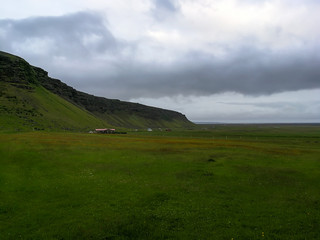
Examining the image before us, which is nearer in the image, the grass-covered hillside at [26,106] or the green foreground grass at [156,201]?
the green foreground grass at [156,201]

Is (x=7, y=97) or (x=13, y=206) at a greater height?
(x=7, y=97)

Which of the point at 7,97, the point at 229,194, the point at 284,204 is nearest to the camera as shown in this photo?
the point at 284,204

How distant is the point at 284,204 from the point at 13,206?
817 inches

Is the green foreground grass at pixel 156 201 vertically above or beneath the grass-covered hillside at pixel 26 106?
beneath

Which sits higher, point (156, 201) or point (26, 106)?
point (26, 106)

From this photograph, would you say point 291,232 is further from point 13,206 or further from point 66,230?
point 13,206

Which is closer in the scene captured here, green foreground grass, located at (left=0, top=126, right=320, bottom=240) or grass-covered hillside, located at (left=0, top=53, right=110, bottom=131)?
green foreground grass, located at (left=0, top=126, right=320, bottom=240)

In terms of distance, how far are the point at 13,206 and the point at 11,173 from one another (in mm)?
11088

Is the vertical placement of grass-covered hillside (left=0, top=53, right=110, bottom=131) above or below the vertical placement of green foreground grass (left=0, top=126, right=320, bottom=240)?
above

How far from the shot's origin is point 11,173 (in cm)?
2552

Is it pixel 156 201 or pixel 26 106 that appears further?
pixel 26 106

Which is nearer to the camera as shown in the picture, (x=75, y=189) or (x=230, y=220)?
(x=230, y=220)

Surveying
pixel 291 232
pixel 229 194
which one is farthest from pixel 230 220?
pixel 229 194

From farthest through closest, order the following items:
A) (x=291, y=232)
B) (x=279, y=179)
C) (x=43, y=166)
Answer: (x=43, y=166), (x=279, y=179), (x=291, y=232)
